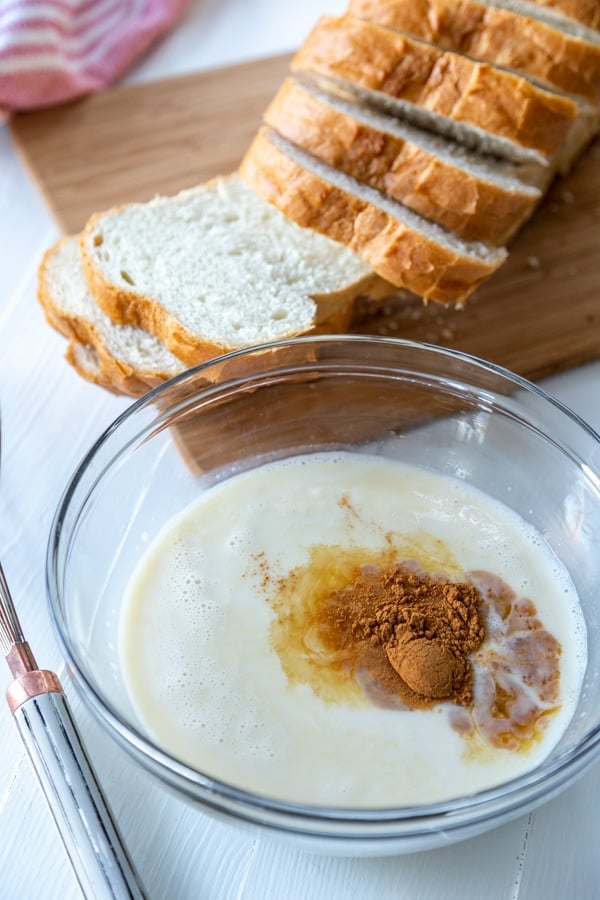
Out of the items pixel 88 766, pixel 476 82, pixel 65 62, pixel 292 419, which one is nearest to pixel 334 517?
pixel 292 419

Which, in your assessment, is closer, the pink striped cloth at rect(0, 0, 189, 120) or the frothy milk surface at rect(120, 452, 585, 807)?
the frothy milk surface at rect(120, 452, 585, 807)

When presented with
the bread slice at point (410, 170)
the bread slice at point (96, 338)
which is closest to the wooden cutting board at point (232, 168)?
the bread slice at point (410, 170)

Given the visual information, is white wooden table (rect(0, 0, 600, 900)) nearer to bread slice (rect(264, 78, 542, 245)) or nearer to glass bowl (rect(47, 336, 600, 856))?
glass bowl (rect(47, 336, 600, 856))

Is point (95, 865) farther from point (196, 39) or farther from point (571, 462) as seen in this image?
point (196, 39)

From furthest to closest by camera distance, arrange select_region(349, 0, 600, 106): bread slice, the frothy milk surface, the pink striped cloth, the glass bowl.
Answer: the pink striped cloth < select_region(349, 0, 600, 106): bread slice < the glass bowl < the frothy milk surface

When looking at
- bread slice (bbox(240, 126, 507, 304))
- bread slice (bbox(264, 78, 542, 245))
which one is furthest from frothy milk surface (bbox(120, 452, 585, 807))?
bread slice (bbox(264, 78, 542, 245))

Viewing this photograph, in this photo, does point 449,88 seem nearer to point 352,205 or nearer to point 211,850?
point 352,205

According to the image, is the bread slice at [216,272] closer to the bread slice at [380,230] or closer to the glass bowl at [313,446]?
the bread slice at [380,230]
